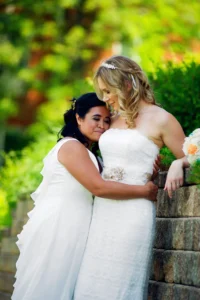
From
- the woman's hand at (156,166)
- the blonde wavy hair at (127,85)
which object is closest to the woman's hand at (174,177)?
the woman's hand at (156,166)

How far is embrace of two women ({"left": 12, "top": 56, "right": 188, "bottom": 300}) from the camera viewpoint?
7027 mm

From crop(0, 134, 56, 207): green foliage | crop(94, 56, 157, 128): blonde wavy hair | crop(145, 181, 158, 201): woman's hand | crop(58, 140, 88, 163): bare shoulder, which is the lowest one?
crop(145, 181, 158, 201): woman's hand

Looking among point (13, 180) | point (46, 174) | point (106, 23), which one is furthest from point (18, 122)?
point (46, 174)

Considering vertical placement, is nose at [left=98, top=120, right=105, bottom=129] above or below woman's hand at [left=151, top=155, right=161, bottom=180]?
above

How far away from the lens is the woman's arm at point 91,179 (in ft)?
23.2

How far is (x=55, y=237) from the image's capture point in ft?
24.8

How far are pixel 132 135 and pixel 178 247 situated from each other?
92 centimetres

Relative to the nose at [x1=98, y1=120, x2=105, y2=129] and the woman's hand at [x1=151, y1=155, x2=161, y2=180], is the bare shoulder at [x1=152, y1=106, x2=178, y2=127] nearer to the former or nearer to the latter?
the woman's hand at [x1=151, y1=155, x2=161, y2=180]

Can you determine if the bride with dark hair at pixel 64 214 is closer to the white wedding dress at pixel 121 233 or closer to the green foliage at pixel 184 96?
the white wedding dress at pixel 121 233

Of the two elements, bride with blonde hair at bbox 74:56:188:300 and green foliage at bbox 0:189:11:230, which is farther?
green foliage at bbox 0:189:11:230

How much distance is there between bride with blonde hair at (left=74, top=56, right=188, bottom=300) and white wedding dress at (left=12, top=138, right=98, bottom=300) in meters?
0.12

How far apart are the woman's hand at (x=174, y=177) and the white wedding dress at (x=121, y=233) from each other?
0.87 ft

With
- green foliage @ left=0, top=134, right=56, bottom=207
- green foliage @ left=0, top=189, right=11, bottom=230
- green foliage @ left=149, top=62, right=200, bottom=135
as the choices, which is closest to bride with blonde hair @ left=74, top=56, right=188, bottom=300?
green foliage @ left=149, top=62, right=200, bottom=135

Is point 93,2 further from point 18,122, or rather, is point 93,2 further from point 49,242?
point 49,242
